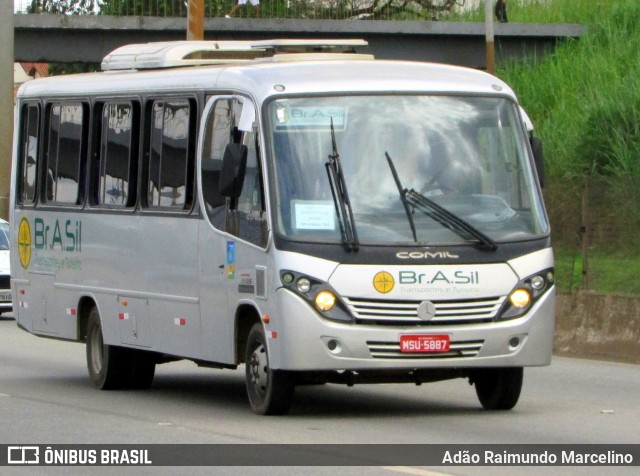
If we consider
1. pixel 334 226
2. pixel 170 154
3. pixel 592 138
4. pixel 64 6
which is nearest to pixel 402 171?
pixel 334 226

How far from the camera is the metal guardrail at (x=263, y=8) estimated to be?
4709 cm

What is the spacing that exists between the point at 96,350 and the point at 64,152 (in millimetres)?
2011

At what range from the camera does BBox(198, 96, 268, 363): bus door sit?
12.8 m

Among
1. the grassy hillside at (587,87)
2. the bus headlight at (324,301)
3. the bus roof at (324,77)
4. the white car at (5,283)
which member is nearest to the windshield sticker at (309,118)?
the bus roof at (324,77)

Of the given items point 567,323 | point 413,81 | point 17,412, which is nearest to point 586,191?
point 567,323

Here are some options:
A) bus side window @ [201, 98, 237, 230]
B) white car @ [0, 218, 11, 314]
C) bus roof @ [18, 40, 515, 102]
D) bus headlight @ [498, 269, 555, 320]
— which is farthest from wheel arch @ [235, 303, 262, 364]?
white car @ [0, 218, 11, 314]

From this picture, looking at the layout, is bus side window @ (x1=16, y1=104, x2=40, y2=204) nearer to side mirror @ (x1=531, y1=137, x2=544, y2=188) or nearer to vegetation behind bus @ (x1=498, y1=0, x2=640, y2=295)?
side mirror @ (x1=531, y1=137, x2=544, y2=188)

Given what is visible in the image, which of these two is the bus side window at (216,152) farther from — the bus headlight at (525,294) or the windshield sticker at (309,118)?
the bus headlight at (525,294)

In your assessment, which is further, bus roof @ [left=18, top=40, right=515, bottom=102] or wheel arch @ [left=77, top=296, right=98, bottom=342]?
wheel arch @ [left=77, top=296, right=98, bottom=342]

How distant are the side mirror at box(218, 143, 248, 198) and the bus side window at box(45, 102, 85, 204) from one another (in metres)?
3.70

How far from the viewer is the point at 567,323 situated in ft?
67.5

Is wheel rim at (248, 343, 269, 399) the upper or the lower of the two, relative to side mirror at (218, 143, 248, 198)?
lower

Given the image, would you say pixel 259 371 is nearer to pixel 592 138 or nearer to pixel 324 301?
pixel 324 301

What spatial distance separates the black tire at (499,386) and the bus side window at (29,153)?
5.82m
